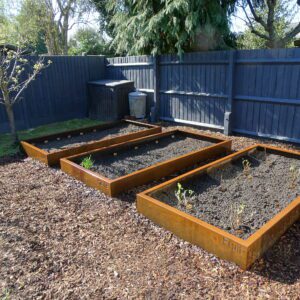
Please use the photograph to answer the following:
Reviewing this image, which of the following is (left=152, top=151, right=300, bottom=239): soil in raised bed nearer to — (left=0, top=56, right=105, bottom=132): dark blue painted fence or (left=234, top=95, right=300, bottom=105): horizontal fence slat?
(left=234, top=95, right=300, bottom=105): horizontal fence slat

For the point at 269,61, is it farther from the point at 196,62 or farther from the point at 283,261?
the point at 283,261

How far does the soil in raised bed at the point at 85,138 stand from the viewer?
579 cm

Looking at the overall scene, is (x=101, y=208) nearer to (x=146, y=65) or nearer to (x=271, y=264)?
(x=271, y=264)

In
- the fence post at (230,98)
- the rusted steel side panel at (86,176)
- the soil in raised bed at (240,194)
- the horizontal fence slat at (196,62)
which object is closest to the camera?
the soil in raised bed at (240,194)

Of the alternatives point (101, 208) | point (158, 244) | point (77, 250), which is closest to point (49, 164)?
point (101, 208)

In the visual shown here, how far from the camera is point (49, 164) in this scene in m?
4.89

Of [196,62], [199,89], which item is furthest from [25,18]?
[199,89]

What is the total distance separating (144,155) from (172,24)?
13.0 feet

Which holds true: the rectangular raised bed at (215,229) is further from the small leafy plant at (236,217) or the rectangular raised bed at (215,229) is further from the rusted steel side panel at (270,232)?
the small leafy plant at (236,217)

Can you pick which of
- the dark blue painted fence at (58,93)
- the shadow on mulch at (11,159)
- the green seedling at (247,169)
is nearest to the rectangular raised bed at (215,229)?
the green seedling at (247,169)

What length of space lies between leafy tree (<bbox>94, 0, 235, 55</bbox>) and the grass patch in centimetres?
269

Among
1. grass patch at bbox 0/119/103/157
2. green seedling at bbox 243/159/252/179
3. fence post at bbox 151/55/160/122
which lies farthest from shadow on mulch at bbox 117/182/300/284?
fence post at bbox 151/55/160/122

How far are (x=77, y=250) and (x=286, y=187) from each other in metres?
2.64

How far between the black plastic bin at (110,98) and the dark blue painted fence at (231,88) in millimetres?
622
